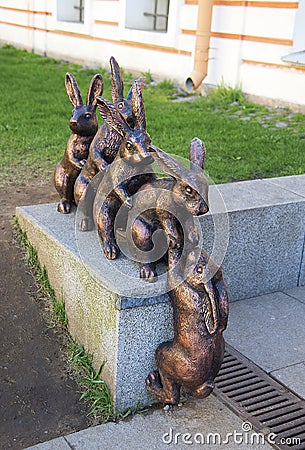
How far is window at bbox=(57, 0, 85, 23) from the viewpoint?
1421 centimetres

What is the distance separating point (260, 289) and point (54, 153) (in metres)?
2.97

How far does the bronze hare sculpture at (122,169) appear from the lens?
2.95m

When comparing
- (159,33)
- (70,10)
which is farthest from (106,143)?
(70,10)

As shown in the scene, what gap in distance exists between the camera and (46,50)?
48.5 ft

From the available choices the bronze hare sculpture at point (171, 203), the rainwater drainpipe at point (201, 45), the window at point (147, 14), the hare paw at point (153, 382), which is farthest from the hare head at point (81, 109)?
the window at point (147, 14)

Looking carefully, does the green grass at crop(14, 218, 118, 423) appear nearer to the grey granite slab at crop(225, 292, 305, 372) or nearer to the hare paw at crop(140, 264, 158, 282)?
the hare paw at crop(140, 264, 158, 282)

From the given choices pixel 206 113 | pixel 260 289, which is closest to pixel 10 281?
pixel 260 289

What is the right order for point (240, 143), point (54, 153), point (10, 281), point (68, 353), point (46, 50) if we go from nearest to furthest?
point (68, 353) < point (10, 281) < point (54, 153) < point (240, 143) < point (46, 50)

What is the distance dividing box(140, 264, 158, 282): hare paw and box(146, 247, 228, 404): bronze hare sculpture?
0.08 m

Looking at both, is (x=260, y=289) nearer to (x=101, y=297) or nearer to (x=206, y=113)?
(x=101, y=297)

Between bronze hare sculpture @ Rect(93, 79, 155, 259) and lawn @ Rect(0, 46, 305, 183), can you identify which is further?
lawn @ Rect(0, 46, 305, 183)

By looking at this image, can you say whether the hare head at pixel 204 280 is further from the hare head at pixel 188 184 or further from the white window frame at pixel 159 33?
the white window frame at pixel 159 33

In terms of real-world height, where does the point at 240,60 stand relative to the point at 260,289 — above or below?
above

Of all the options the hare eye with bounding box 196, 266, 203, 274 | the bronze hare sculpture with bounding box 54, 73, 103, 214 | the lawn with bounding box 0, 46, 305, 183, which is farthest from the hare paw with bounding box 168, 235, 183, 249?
the lawn with bounding box 0, 46, 305, 183
